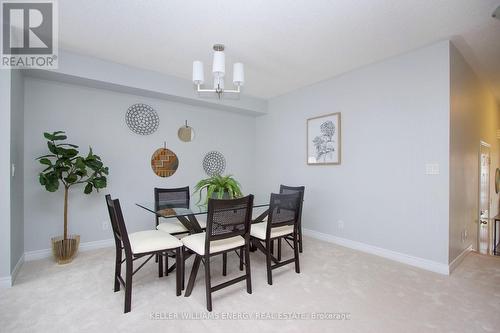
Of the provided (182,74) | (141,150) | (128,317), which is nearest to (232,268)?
(128,317)

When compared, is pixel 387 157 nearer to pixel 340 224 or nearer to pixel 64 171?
pixel 340 224

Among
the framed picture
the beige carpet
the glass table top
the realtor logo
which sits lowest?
the beige carpet

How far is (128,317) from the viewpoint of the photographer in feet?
5.95

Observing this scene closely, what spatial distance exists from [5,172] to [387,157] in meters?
4.09

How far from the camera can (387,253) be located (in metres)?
3.02

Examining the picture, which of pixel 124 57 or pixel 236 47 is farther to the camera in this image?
pixel 124 57

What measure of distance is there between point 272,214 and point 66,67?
2.94 m

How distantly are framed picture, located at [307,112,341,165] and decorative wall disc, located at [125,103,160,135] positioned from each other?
8.26ft

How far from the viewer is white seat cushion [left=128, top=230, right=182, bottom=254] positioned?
6.63 ft

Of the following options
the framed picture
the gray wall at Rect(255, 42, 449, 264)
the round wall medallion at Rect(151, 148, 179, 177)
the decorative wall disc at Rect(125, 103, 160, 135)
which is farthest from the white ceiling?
the round wall medallion at Rect(151, 148, 179, 177)

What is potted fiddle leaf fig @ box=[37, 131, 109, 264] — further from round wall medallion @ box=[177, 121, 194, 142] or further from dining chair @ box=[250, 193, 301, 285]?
dining chair @ box=[250, 193, 301, 285]

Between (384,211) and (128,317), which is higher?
(384,211)

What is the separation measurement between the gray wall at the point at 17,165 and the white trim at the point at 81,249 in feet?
0.44

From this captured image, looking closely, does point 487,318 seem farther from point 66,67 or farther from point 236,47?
point 66,67
